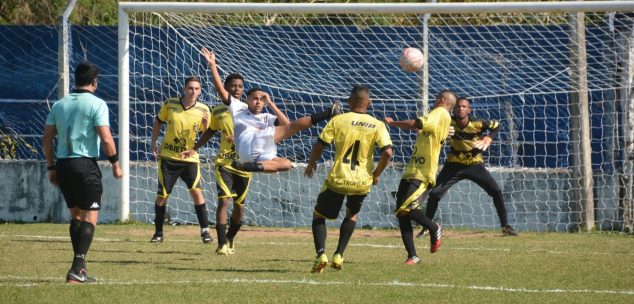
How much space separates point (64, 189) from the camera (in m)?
9.69

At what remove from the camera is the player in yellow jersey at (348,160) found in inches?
415

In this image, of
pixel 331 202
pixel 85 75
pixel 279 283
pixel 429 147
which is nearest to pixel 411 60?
pixel 429 147

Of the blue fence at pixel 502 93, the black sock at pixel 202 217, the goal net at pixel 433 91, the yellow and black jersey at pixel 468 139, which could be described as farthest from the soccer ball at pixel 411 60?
the blue fence at pixel 502 93

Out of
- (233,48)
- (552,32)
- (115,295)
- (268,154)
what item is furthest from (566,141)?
(115,295)

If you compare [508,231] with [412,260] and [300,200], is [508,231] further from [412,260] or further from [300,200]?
[412,260]

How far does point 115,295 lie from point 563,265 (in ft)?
16.4

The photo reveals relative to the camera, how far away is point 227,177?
42.5 ft

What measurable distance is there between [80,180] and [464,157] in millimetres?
7039

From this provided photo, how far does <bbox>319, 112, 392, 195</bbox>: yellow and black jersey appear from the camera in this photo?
10.5 m

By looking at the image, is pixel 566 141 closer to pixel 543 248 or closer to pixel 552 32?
pixel 552 32

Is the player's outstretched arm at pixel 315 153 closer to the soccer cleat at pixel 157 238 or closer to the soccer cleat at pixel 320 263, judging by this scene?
the soccer cleat at pixel 320 263

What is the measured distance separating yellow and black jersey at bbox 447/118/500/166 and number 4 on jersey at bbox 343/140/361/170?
480cm

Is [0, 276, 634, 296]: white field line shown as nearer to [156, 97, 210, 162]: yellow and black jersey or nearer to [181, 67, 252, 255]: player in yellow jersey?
[181, 67, 252, 255]: player in yellow jersey

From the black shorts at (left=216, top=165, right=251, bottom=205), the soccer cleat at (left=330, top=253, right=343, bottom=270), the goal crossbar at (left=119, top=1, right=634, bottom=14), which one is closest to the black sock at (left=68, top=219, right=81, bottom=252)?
the soccer cleat at (left=330, top=253, right=343, bottom=270)
